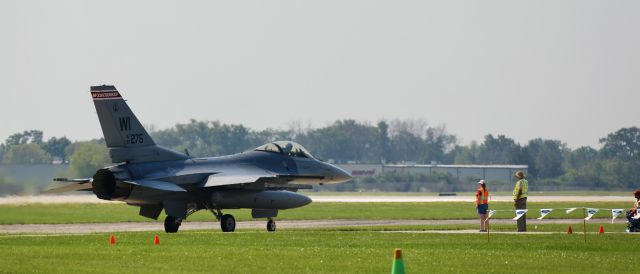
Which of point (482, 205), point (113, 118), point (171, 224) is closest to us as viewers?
point (482, 205)

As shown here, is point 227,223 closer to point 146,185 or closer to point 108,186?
point 146,185

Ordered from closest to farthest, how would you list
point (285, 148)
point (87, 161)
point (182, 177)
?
point (182, 177) → point (285, 148) → point (87, 161)

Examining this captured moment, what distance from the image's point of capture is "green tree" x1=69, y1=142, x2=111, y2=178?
6918cm

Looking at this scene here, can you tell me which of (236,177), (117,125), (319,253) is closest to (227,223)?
(236,177)

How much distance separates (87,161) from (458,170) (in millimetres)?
82017

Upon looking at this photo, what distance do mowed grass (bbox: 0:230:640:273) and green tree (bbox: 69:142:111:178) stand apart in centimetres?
3652

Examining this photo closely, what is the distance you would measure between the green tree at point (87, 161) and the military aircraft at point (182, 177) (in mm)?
28552

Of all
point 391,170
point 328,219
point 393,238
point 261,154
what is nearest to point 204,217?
point 328,219

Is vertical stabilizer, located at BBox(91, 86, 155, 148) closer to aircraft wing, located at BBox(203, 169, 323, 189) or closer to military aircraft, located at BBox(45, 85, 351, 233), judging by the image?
military aircraft, located at BBox(45, 85, 351, 233)

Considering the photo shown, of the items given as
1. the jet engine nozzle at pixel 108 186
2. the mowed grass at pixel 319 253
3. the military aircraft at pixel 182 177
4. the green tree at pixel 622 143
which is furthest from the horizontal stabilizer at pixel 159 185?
the green tree at pixel 622 143

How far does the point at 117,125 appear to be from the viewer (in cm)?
3759

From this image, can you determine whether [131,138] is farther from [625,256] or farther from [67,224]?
[625,256]

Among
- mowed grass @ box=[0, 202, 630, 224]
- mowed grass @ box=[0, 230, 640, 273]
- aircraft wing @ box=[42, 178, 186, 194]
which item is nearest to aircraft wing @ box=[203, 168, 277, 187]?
aircraft wing @ box=[42, 178, 186, 194]

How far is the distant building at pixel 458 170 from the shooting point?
142 metres
